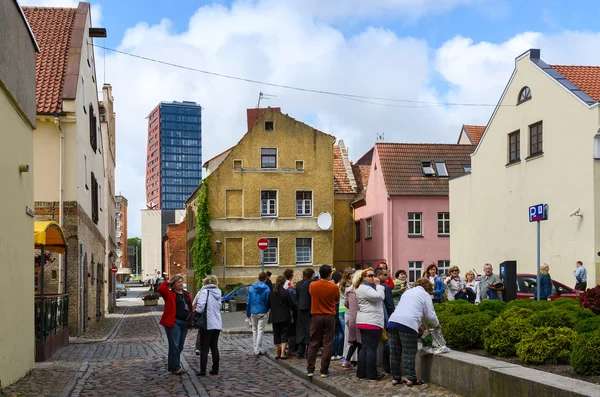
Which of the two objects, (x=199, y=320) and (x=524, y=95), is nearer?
(x=199, y=320)

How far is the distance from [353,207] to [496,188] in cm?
1743

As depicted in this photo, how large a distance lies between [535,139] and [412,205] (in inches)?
568

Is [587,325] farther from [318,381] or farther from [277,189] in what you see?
[277,189]

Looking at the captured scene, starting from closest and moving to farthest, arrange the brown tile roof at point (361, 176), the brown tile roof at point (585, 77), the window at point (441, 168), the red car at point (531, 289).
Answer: the red car at point (531, 289) → the brown tile roof at point (585, 77) → the window at point (441, 168) → the brown tile roof at point (361, 176)

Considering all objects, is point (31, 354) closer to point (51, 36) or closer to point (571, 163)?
point (51, 36)

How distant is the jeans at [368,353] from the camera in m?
11.9

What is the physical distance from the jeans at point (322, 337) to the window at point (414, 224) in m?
31.7

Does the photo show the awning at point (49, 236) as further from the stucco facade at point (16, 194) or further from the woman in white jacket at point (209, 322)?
the woman in white jacket at point (209, 322)

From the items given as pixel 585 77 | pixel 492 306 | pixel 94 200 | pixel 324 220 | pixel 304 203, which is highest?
pixel 585 77

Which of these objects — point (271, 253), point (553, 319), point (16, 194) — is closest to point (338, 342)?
point (553, 319)

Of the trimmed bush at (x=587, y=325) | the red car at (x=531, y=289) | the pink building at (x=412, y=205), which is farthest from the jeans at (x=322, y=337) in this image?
the pink building at (x=412, y=205)

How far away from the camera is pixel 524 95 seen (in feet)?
102


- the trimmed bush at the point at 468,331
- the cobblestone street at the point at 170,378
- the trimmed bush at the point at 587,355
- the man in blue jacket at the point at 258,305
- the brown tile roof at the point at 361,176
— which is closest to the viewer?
the trimmed bush at the point at 587,355

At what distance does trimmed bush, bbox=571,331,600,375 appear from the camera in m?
8.44
